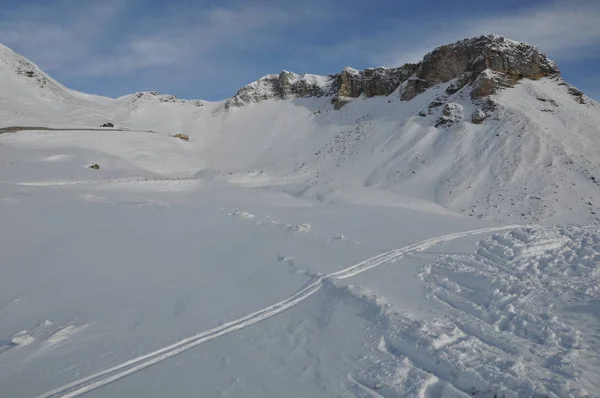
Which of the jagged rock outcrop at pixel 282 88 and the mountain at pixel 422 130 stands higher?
the jagged rock outcrop at pixel 282 88

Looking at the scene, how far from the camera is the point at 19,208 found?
14008 mm

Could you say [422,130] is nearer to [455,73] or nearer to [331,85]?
[455,73]

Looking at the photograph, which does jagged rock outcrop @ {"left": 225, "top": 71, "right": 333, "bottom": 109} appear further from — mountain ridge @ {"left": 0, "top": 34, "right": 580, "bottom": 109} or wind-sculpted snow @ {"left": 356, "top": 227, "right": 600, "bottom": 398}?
wind-sculpted snow @ {"left": 356, "top": 227, "right": 600, "bottom": 398}

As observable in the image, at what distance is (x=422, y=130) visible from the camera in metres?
33.4

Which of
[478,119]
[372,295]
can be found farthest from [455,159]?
[372,295]

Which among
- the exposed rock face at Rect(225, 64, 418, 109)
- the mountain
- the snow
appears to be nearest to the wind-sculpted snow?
the snow

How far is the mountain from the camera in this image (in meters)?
24.6

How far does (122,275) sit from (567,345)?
9355 millimetres

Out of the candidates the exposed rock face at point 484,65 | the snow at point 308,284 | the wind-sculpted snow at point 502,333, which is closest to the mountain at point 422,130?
the exposed rock face at point 484,65

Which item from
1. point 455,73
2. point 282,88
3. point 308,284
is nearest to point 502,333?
point 308,284

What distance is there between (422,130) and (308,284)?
2772 cm

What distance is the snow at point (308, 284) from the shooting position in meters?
5.57

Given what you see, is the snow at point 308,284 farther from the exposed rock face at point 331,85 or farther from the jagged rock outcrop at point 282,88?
the jagged rock outcrop at point 282,88

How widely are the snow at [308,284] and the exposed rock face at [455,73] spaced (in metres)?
9.51
